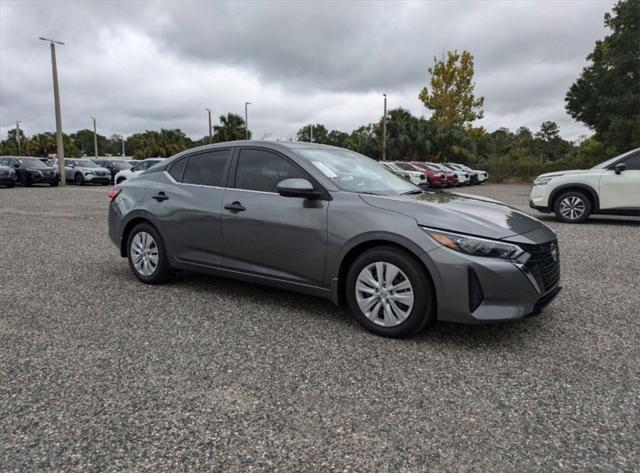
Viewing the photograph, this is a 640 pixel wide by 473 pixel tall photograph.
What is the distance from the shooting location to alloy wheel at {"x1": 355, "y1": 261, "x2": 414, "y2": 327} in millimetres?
3490

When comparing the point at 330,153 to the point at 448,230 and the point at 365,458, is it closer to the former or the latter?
the point at 448,230

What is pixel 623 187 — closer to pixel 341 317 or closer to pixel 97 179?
pixel 341 317

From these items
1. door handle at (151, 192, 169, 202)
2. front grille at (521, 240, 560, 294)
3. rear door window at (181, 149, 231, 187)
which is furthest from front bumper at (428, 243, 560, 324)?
door handle at (151, 192, 169, 202)

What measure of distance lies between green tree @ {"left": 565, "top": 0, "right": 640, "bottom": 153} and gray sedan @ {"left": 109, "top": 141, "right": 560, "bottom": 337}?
32434 millimetres

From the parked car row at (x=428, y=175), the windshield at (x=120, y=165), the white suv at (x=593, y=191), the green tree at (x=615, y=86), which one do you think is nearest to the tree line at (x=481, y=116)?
the green tree at (x=615, y=86)

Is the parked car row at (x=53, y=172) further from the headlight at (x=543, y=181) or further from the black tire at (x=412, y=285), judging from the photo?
the black tire at (x=412, y=285)

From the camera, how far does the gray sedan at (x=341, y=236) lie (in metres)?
3.33

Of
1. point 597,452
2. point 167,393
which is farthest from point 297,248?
point 597,452

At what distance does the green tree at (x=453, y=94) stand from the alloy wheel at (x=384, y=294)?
40.3 meters

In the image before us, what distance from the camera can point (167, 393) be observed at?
2779 millimetres

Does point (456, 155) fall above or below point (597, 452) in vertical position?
above

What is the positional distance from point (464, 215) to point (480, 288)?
1.85 ft

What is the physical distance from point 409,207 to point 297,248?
3.15 feet

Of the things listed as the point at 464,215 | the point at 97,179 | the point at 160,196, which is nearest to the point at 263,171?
the point at 160,196
